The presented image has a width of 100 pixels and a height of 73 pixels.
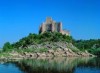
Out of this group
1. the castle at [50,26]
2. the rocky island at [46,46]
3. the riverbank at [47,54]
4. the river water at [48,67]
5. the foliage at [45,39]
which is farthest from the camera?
the castle at [50,26]

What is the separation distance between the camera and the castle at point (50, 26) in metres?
95.6

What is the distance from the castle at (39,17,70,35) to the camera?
9556 centimetres

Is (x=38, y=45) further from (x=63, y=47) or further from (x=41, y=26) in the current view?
(x=41, y=26)

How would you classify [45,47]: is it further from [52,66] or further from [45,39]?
[52,66]

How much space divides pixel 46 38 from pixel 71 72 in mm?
53976

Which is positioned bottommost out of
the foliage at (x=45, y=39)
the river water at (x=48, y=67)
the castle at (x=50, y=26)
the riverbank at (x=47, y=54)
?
the river water at (x=48, y=67)

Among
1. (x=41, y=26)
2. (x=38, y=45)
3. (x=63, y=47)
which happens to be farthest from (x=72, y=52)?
(x=41, y=26)

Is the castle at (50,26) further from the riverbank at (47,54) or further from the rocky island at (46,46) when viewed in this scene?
the riverbank at (47,54)

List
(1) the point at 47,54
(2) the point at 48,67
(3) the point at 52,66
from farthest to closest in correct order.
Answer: (1) the point at 47,54 < (3) the point at 52,66 < (2) the point at 48,67

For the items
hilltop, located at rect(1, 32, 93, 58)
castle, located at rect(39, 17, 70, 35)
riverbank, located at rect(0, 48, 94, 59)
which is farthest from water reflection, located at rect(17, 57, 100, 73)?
castle, located at rect(39, 17, 70, 35)

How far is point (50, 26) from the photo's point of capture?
97125 mm

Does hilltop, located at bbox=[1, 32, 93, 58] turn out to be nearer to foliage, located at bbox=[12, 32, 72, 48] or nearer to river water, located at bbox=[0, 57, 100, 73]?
foliage, located at bbox=[12, 32, 72, 48]

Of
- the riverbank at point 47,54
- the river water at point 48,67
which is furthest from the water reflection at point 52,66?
the riverbank at point 47,54

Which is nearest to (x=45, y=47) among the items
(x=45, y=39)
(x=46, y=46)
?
(x=46, y=46)
